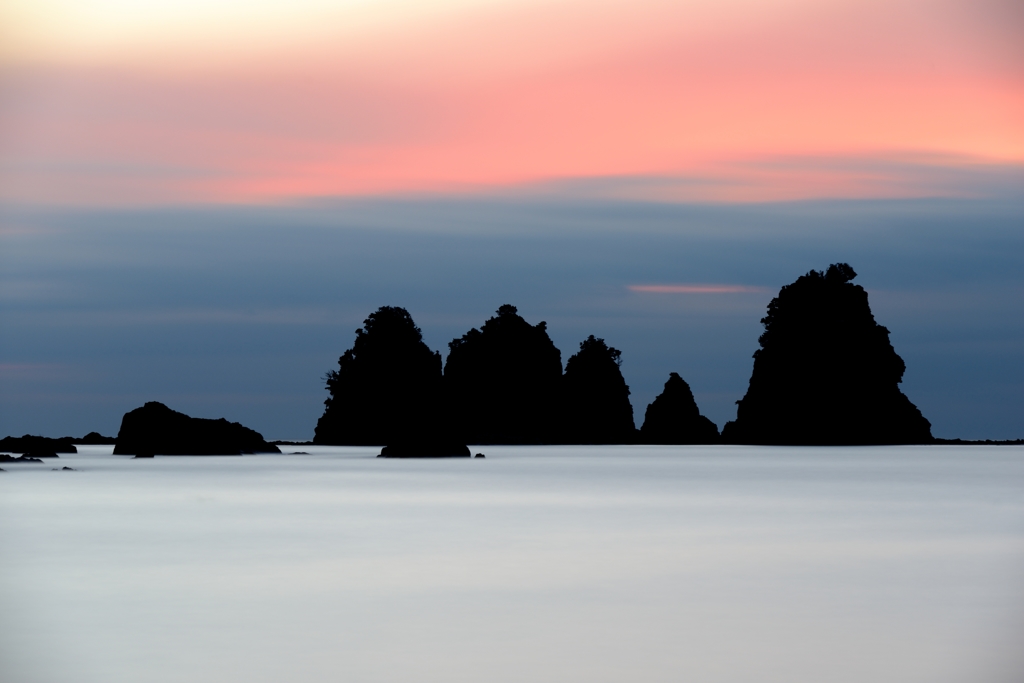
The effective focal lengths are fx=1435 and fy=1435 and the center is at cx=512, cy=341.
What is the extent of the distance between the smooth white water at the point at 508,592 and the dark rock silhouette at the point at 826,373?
348ft

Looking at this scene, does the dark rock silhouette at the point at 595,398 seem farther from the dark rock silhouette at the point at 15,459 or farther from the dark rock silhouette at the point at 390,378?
the dark rock silhouette at the point at 15,459

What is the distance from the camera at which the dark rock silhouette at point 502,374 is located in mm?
163500

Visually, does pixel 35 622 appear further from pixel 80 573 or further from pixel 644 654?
pixel 644 654

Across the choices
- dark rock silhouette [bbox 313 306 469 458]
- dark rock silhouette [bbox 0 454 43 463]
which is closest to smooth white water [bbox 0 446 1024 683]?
dark rock silhouette [bbox 0 454 43 463]

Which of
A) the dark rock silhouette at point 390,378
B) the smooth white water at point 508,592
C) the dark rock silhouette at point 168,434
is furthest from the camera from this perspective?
the dark rock silhouette at point 390,378

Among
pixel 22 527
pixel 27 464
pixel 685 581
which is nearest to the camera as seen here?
pixel 685 581

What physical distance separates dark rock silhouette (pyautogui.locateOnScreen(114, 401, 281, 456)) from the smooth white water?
142 feet

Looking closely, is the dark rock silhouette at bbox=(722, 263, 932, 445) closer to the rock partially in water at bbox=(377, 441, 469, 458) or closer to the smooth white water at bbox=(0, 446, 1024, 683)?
the rock partially in water at bbox=(377, 441, 469, 458)

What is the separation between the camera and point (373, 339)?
13775 centimetres

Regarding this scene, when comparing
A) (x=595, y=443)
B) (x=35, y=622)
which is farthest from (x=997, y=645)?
(x=595, y=443)

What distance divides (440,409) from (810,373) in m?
39.4

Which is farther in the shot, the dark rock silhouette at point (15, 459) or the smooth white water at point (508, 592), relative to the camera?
the dark rock silhouette at point (15, 459)

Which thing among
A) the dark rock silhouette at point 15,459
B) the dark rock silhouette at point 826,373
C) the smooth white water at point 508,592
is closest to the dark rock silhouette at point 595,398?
the dark rock silhouette at point 826,373

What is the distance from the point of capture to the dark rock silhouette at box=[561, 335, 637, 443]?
163750 millimetres
